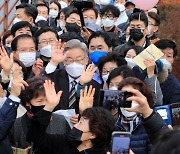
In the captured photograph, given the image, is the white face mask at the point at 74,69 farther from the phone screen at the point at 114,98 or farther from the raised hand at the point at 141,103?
A: the raised hand at the point at 141,103

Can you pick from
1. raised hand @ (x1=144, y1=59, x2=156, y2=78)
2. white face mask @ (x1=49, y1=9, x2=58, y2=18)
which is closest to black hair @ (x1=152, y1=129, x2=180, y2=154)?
raised hand @ (x1=144, y1=59, x2=156, y2=78)

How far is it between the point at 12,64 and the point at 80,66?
2.54 ft

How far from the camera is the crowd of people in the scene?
11.2ft

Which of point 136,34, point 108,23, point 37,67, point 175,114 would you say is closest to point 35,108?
point 175,114

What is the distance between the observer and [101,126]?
11.1 ft

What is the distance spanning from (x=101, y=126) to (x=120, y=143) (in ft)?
2.07

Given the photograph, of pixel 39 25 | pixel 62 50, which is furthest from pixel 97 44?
pixel 39 25

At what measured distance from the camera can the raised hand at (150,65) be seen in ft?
14.9

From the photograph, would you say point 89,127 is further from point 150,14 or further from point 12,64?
point 150,14

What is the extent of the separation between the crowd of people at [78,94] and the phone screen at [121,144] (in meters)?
0.08

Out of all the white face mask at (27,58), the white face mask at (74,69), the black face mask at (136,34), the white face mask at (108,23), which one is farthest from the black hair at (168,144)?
the white face mask at (108,23)

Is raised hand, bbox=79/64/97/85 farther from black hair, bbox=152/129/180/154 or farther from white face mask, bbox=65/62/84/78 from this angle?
black hair, bbox=152/129/180/154

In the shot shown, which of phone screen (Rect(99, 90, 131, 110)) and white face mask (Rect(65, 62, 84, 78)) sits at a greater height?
white face mask (Rect(65, 62, 84, 78))

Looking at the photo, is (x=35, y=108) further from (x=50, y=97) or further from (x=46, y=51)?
(x=46, y=51)
